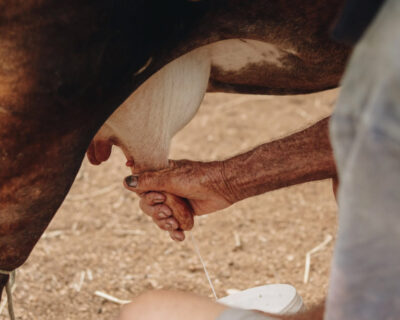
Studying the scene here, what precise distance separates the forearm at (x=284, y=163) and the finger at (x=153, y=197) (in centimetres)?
15

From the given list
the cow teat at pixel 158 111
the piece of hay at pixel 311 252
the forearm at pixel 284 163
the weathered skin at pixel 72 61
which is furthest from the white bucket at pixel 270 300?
the piece of hay at pixel 311 252

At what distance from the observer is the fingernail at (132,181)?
1.56 m

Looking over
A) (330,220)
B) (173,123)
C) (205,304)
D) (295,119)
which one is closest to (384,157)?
(205,304)

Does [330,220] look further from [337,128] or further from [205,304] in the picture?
[337,128]

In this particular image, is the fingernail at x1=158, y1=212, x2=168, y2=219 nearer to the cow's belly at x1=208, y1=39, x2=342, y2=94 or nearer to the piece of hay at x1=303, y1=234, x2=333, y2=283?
the cow's belly at x1=208, y1=39, x2=342, y2=94

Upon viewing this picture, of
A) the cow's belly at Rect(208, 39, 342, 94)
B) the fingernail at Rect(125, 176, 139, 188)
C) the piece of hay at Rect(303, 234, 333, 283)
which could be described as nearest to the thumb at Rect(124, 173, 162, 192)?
the fingernail at Rect(125, 176, 139, 188)

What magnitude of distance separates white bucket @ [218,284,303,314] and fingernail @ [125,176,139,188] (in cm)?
30

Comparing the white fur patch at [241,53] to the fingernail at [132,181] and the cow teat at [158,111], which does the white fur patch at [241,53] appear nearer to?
the cow teat at [158,111]

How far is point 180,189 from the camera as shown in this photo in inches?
61.4

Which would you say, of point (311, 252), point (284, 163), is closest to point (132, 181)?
point (284, 163)

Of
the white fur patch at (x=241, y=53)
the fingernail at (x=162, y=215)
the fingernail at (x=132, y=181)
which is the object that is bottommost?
the fingernail at (x=162, y=215)

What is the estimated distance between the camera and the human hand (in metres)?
1.54

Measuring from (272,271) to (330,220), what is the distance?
1.23 ft

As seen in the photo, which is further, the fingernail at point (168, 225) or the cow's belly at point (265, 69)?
the fingernail at point (168, 225)
